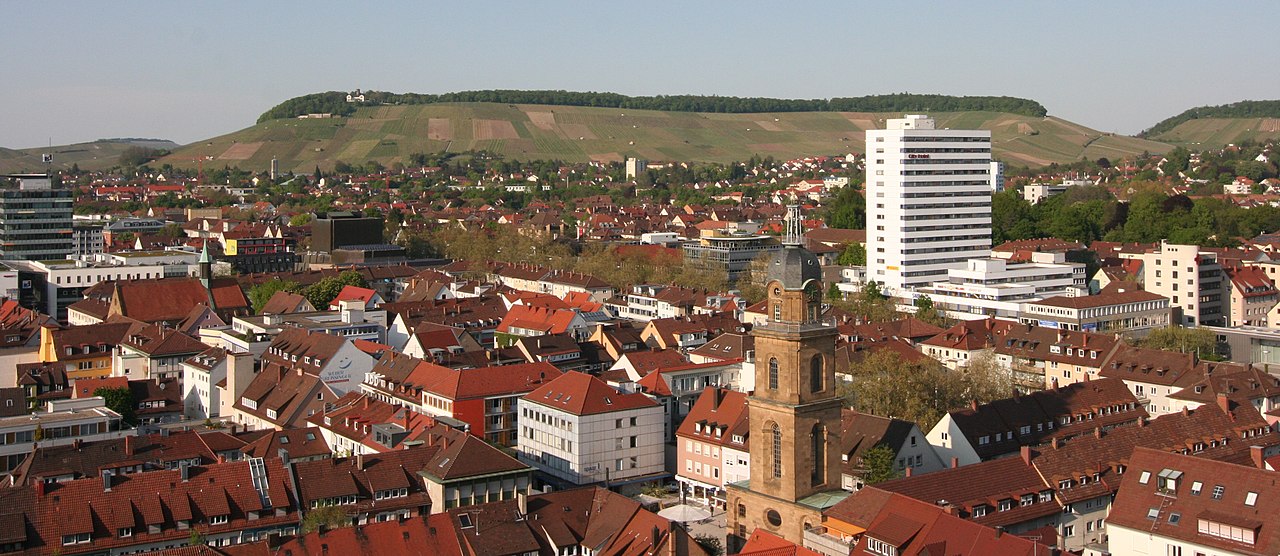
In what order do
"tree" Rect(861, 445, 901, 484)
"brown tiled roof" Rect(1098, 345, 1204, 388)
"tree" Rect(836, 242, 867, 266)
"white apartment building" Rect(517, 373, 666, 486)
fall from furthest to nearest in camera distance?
"tree" Rect(836, 242, 867, 266)
"brown tiled roof" Rect(1098, 345, 1204, 388)
"white apartment building" Rect(517, 373, 666, 486)
"tree" Rect(861, 445, 901, 484)

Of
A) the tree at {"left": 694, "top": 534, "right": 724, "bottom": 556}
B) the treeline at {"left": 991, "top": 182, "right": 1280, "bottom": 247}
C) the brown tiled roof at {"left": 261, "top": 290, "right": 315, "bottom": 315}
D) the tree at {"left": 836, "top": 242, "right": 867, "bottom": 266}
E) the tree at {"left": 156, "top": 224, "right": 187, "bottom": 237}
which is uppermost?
the treeline at {"left": 991, "top": 182, "right": 1280, "bottom": 247}

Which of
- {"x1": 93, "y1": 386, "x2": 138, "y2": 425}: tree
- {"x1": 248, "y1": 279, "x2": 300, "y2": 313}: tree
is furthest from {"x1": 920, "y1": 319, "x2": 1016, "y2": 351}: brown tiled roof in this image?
{"x1": 248, "y1": 279, "x2": 300, "y2": 313}: tree

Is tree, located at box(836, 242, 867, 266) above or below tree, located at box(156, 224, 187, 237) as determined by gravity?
below

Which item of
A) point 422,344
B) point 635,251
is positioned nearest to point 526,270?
point 635,251

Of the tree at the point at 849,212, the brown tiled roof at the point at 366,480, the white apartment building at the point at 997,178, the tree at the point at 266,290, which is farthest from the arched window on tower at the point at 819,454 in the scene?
the white apartment building at the point at 997,178

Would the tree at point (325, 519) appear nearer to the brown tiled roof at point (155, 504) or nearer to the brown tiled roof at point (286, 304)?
the brown tiled roof at point (155, 504)

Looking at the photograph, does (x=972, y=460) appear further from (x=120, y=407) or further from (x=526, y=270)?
(x=526, y=270)

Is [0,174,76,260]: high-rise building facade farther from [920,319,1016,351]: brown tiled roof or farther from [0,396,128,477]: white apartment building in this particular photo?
[920,319,1016,351]: brown tiled roof
